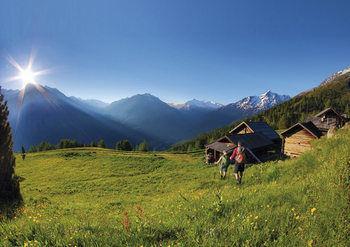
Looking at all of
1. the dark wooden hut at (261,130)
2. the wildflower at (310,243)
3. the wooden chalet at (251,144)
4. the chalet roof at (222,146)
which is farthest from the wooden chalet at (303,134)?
the wildflower at (310,243)

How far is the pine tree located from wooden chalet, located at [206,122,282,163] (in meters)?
44.4

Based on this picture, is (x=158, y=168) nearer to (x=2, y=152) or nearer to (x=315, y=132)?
(x=315, y=132)

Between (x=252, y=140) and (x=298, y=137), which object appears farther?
(x=252, y=140)

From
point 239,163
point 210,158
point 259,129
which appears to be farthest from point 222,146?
point 239,163

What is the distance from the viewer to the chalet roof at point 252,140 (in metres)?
64.1

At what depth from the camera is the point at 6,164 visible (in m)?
22.1

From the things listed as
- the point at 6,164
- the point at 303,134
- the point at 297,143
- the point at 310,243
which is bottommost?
the point at 6,164

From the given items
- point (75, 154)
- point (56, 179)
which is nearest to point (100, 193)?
point (56, 179)

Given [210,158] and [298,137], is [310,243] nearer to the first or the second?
[298,137]

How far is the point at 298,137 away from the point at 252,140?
11287mm

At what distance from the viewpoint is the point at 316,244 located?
576cm

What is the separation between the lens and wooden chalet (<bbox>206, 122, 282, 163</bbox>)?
209 ft

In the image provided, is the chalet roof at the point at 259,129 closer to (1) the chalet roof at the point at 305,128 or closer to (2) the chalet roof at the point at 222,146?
(2) the chalet roof at the point at 222,146

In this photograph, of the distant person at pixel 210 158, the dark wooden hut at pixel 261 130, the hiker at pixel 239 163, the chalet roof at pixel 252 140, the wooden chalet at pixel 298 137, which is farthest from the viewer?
the dark wooden hut at pixel 261 130
